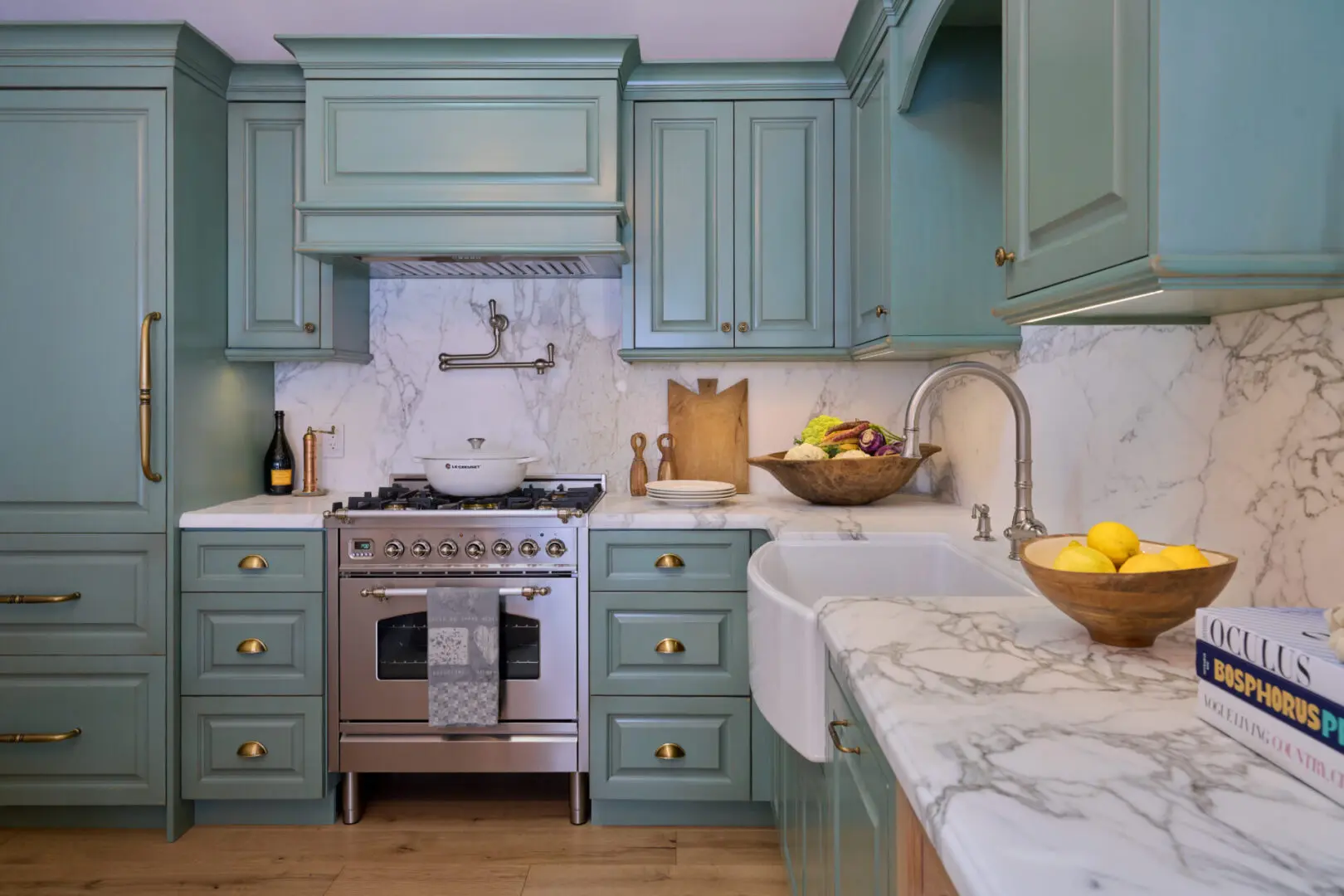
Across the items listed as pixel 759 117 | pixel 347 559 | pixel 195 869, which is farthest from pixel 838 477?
pixel 195 869

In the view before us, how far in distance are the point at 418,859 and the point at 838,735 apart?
1.60 metres

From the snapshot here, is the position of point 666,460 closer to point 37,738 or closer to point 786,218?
point 786,218

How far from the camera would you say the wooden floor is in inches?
85.4

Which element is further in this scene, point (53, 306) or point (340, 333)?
point (340, 333)

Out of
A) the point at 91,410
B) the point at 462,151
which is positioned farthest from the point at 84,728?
the point at 462,151

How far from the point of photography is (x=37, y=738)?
7.89ft

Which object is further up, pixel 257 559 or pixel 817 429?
pixel 817 429

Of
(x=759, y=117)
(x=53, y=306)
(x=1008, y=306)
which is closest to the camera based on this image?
(x=1008, y=306)

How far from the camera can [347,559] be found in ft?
8.04

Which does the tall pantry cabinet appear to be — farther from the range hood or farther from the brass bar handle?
the range hood

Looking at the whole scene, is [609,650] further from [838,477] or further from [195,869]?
[195,869]

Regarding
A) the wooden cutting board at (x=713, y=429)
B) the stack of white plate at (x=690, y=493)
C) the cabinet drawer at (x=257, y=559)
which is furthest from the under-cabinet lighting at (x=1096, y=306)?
the cabinet drawer at (x=257, y=559)

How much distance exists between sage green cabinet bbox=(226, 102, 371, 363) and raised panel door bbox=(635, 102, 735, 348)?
1011 mm

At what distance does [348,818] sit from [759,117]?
2498mm
